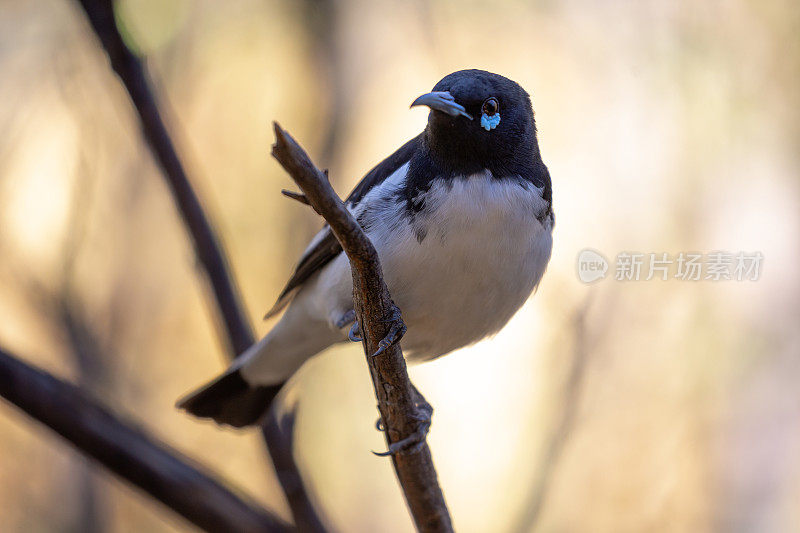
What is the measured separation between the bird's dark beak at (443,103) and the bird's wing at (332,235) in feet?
1.13

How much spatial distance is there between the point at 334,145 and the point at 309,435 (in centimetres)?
225

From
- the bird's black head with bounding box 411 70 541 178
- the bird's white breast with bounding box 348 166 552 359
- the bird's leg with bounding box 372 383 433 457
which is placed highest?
the bird's black head with bounding box 411 70 541 178

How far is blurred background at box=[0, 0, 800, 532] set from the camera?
476 centimetres

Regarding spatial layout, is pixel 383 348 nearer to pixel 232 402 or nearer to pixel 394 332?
pixel 394 332

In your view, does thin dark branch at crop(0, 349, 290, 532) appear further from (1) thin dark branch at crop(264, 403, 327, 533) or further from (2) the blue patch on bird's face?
(2) the blue patch on bird's face

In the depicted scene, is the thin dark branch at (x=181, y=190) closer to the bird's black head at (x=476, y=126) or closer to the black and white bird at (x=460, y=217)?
the black and white bird at (x=460, y=217)

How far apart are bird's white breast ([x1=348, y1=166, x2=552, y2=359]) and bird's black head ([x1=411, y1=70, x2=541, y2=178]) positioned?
0.07 metres

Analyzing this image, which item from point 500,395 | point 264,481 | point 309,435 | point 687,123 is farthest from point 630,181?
point 264,481

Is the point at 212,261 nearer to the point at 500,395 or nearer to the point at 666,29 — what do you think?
the point at 500,395

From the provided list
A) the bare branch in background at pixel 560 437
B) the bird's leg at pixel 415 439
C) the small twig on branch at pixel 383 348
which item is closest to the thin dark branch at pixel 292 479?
the small twig on branch at pixel 383 348

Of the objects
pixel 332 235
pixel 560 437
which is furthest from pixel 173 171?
pixel 560 437

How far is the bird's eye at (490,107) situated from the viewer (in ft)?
9.09

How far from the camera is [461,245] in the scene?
271cm

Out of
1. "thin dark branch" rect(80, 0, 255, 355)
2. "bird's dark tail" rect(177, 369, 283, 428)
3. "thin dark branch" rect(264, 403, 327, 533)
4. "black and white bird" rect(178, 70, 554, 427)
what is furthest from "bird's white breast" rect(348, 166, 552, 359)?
"bird's dark tail" rect(177, 369, 283, 428)
